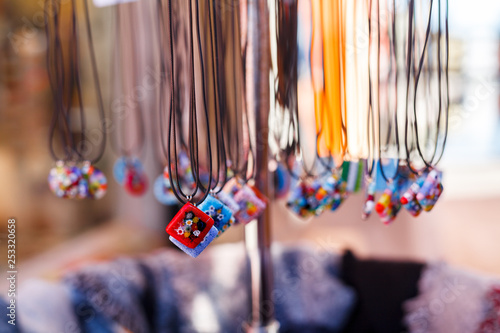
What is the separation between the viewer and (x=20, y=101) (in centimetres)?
205

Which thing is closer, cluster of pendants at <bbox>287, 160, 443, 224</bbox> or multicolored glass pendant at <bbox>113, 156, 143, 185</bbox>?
cluster of pendants at <bbox>287, 160, 443, 224</bbox>

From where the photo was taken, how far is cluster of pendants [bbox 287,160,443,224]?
2.71ft

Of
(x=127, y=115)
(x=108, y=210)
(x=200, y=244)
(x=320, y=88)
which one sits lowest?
(x=108, y=210)

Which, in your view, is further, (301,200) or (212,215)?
(301,200)

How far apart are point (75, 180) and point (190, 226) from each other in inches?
15.2

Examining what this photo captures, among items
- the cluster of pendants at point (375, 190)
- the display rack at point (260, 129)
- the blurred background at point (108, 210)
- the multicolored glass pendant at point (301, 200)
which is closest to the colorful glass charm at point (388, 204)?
the cluster of pendants at point (375, 190)

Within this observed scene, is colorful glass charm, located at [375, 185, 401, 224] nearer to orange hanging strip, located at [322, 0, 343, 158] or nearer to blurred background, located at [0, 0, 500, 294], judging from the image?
orange hanging strip, located at [322, 0, 343, 158]

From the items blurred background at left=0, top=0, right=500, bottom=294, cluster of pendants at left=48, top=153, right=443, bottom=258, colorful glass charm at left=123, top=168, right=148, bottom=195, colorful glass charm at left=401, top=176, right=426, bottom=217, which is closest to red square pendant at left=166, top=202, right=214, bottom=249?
cluster of pendants at left=48, top=153, right=443, bottom=258

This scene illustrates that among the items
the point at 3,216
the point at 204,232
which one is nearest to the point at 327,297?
the point at 204,232

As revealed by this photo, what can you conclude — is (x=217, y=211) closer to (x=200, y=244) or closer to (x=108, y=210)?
(x=200, y=244)

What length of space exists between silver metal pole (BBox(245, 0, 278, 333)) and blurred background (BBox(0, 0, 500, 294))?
0.72 metres

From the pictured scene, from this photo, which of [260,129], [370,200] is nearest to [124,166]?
[260,129]

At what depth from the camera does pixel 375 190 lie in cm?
88

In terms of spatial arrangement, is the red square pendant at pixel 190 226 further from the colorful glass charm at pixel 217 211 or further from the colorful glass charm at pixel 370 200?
the colorful glass charm at pixel 370 200
